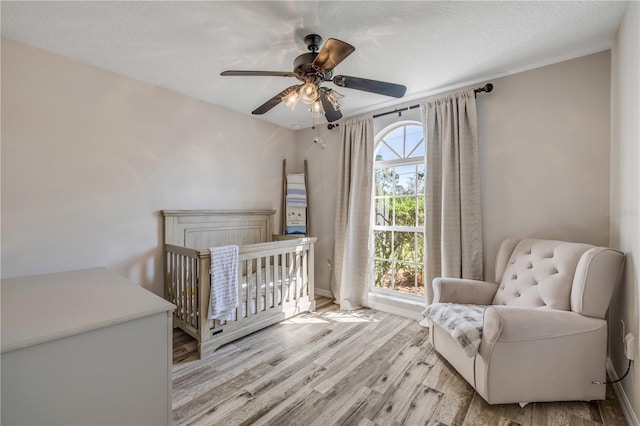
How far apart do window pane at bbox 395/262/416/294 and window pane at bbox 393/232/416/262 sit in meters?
0.08

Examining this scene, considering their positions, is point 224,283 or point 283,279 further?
point 283,279

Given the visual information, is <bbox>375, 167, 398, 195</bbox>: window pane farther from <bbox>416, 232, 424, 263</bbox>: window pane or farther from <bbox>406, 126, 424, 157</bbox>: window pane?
<bbox>416, 232, 424, 263</bbox>: window pane

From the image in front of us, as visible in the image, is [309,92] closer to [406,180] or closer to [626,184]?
[406,180]

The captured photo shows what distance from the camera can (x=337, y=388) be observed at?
5.89 feet

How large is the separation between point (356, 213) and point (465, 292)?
139cm

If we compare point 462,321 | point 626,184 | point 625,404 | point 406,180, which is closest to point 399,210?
point 406,180

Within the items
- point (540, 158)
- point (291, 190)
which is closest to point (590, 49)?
point (540, 158)

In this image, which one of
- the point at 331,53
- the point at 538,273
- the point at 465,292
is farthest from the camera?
the point at 465,292

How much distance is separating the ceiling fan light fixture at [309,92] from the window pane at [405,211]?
1767mm

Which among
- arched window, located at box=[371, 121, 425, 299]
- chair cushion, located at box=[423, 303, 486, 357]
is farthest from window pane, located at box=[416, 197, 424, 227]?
chair cushion, located at box=[423, 303, 486, 357]

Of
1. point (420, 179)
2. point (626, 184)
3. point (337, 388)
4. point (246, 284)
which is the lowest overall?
point (337, 388)

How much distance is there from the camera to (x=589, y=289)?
159 centimetres

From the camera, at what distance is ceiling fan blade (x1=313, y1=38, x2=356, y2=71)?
1424 millimetres

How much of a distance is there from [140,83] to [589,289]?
3653 mm
